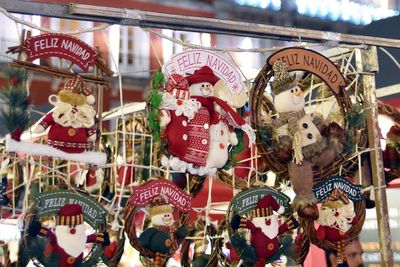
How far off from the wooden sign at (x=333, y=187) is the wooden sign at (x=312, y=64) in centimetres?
19

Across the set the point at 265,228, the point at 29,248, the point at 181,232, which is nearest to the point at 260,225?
the point at 265,228

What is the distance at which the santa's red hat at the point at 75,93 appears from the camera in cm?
128

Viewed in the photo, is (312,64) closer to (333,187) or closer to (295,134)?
(295,134)

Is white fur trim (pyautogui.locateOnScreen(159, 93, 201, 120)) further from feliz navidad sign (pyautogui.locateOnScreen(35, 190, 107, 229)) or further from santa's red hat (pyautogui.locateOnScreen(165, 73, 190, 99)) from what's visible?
→ feliz navidad sign (pyautogui.locateOnScreen(35, 190, 107, 229))

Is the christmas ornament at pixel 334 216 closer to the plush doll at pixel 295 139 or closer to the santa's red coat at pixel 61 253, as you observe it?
Answer: the plush doll at pixel 295 139

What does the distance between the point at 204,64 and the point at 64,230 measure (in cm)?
42

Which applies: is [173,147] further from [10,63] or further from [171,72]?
[10,63]

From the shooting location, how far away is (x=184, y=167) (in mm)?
1324

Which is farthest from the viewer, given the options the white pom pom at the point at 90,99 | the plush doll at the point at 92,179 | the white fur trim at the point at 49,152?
the plush doll at the point at 92,179

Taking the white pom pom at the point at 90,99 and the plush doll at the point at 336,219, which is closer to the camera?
the white pom pom at the point at 90,99

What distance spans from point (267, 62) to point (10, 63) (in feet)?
1.73

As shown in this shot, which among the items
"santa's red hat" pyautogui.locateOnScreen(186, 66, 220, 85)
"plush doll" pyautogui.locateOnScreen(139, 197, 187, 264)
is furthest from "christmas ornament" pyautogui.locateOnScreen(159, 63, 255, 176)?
"plush doll" pyautogui.locateOnScreen(139, 197, 187, 264)

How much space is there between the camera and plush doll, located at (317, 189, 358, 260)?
1483 mm

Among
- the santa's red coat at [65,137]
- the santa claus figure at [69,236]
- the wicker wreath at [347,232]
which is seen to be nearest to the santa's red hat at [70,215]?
the santa claus figure at [69,236]
